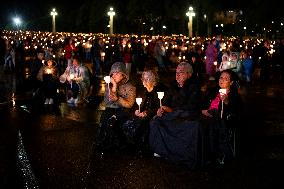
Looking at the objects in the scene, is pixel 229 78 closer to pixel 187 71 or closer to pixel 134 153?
pixel 187 71

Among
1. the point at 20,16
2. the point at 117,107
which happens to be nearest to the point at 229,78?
the point at 117,107

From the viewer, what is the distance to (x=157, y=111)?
9016mm

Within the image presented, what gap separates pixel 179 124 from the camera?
27.6 ft

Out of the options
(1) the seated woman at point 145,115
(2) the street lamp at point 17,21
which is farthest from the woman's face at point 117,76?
(2) the street lamp at point 17,21

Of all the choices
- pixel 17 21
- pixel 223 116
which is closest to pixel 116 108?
pixel 223 116

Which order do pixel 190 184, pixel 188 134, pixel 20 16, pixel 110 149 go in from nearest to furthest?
pixel 190 184 → pixel 188 134 → pixel 110 149 → pixel 20 16

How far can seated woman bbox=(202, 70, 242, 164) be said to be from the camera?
27.2 feet

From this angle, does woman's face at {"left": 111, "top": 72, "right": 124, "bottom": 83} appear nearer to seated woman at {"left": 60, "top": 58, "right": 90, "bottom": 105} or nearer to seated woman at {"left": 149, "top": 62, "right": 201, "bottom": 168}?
seated woman at {"left": 149, "top": 62, "right": 201, "bottom": 168}

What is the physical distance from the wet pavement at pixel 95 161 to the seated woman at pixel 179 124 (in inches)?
7.8

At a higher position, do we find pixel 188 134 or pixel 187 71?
pixel 187 71

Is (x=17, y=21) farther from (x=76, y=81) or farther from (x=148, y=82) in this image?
(x=148, y=82)

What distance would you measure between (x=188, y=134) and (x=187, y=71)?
115 centimetres

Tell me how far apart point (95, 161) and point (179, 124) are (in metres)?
1.47

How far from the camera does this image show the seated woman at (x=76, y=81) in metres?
16.3
